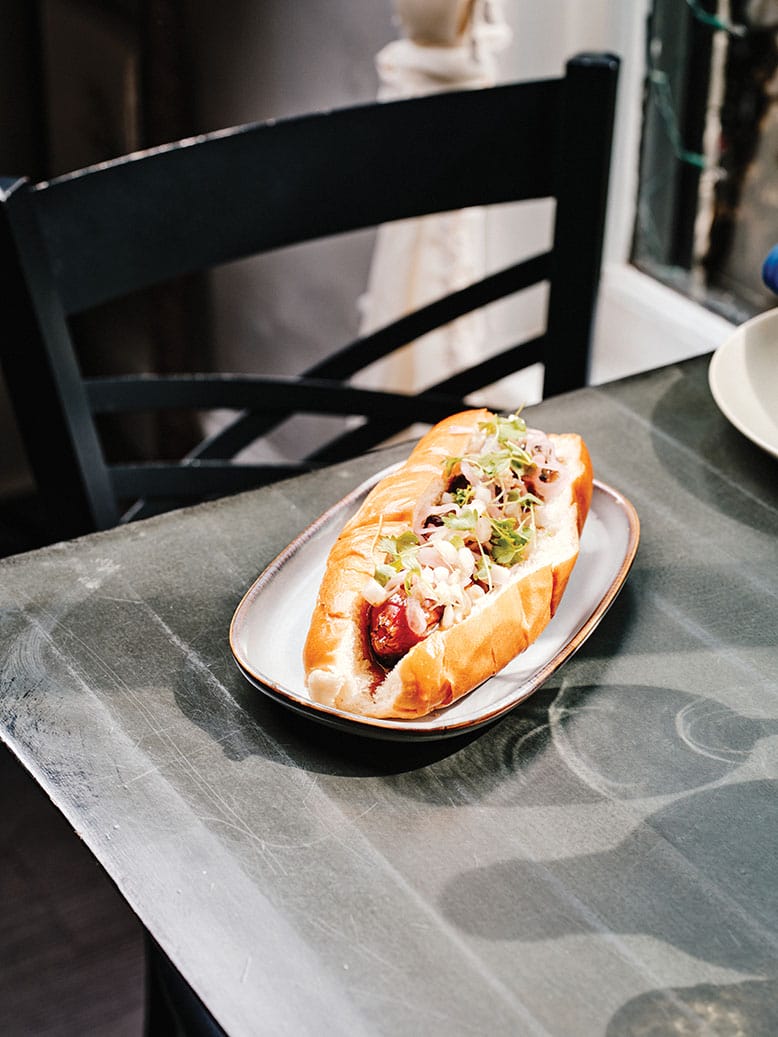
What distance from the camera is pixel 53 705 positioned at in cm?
80

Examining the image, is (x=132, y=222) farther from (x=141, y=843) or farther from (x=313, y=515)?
(x=141, y=843)

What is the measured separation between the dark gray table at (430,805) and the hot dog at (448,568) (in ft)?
Result: 0.15

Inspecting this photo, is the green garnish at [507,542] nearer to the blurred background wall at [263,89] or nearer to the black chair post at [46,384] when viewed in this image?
the black chair post at [46,384]

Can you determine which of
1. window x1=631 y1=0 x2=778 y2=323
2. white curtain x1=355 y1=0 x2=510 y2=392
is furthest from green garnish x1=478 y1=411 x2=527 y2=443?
A: window x1=631 y1=0 x2=778 y2=323

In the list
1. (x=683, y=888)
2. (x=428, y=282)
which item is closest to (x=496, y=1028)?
(x=683, y=888)

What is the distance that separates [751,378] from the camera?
108 cm

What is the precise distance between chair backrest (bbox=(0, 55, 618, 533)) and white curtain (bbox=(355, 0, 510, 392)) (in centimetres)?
51

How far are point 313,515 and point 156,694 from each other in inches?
9.3

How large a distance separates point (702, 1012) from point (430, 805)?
19cm

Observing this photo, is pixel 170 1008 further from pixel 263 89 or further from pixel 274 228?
pixel 263 89

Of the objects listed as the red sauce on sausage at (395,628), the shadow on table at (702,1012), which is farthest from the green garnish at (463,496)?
the shadow on table at (702,1012)

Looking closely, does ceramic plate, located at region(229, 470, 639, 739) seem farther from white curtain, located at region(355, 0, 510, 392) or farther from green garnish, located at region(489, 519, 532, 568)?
white curtain, located at region(355, 0, 510, 392)

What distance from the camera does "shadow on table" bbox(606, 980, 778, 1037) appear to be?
602 mm

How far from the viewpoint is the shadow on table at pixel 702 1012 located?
60 centimetres
